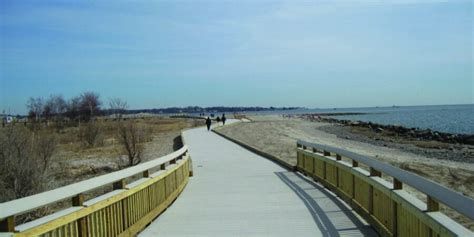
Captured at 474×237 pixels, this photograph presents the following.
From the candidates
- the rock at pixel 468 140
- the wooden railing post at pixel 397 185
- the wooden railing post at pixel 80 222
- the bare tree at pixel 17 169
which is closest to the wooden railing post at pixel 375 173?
the wooden railing post at pixel 397 185

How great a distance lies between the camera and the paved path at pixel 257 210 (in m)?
7.53

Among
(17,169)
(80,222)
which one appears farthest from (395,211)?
(17,169)

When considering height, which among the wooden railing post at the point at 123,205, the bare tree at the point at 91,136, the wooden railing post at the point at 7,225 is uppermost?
the wooden railing post at the point at 7,225

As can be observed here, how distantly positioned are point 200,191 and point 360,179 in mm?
4795

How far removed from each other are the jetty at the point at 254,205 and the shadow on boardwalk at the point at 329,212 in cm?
2

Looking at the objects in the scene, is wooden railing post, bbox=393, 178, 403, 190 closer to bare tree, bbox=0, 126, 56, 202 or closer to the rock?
bare tree, bbox=0, 126, 56, 202

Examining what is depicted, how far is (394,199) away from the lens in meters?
6.21

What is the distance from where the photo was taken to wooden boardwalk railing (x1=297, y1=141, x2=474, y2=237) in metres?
4.47

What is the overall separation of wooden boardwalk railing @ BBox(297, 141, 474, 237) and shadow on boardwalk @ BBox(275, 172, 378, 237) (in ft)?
0.51

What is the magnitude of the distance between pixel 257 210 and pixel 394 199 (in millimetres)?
3488

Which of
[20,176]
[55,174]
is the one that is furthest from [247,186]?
[55,174]

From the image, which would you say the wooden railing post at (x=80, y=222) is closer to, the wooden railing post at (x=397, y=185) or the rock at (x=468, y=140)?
the wooden railing post at (x=397, y=185)

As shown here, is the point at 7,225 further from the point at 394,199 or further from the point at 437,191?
the point at 394,199

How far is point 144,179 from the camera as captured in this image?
332 inches
